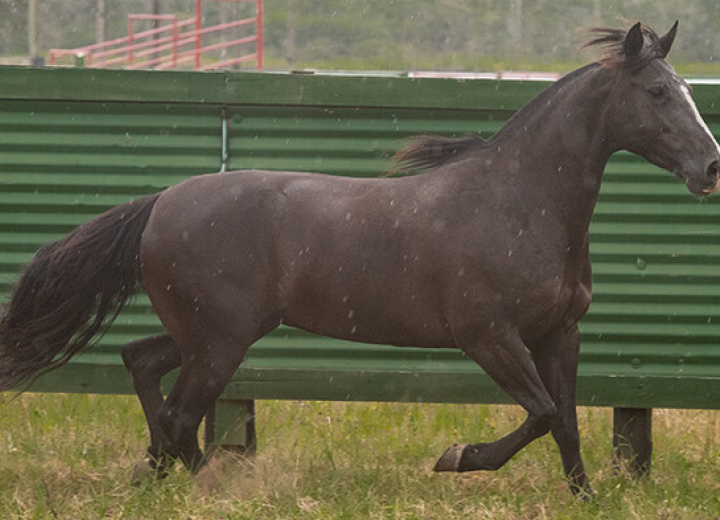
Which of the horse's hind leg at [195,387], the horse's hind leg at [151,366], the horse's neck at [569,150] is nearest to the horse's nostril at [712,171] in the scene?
the horse's neck at [569,150]

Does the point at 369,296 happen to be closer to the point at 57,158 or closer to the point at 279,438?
the point at 279,438

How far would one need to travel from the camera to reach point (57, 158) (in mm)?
6363

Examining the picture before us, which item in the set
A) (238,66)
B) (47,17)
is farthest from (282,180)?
(47,17)

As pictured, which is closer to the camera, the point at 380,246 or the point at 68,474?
the point at 380,246

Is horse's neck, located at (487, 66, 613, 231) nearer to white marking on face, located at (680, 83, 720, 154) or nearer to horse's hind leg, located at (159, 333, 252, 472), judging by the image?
white marking on face, located at (680, 83, 720, 154)

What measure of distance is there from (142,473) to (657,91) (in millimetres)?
2966

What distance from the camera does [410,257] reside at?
531cm

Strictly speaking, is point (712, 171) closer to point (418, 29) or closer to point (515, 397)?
point (515, 397)

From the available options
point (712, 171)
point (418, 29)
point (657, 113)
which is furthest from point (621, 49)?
point (418, 29)

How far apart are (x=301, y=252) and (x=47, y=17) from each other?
43160 mm

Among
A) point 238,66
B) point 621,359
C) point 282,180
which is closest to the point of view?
point 282,180

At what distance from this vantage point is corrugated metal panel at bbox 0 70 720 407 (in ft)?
20.6

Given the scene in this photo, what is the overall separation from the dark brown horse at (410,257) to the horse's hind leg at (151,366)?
0.05 metres

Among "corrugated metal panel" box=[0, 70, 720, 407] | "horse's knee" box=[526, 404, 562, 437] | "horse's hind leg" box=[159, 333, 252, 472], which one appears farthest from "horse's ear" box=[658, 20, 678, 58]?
"horse's hind leg" box=[159, 333, 252, 472]
